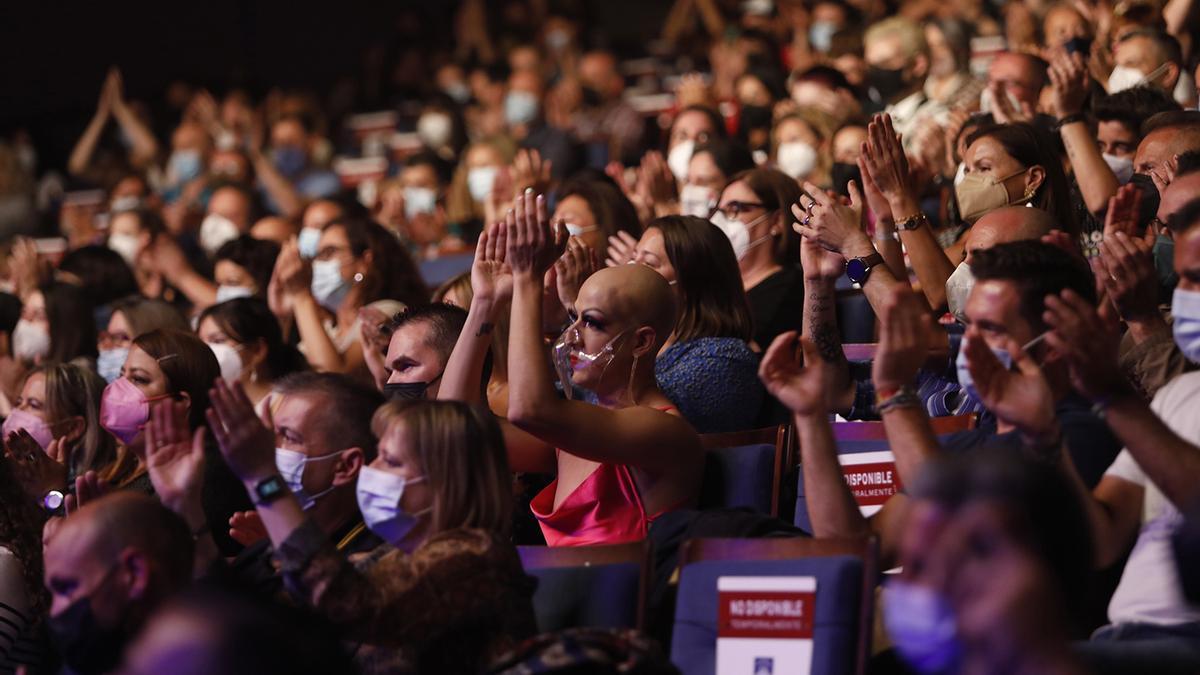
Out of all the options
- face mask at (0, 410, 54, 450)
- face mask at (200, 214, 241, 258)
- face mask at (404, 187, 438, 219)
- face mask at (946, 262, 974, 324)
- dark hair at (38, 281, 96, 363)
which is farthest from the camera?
face mask at (404, 187, 438, 219)

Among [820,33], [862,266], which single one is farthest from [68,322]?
[820,33]

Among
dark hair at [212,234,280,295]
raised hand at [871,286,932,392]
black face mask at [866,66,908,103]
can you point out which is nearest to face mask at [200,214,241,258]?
dark hair at [212,234,280,295]

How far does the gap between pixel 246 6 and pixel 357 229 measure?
308 inches

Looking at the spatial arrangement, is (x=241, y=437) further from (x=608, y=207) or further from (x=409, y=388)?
(x=608, y=207)

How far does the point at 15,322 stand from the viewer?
20.4 ft

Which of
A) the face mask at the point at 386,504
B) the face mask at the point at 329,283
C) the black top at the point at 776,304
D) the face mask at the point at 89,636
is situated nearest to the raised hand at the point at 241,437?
the face mask at the point at 386,504

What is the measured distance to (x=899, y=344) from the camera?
297 centimetres

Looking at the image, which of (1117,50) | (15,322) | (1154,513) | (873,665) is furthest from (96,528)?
(1117,50)

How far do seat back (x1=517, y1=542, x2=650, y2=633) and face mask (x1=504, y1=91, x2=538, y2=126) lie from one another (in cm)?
696

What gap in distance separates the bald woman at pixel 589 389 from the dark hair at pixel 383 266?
1810 millimetres

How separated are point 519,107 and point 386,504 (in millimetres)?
7132

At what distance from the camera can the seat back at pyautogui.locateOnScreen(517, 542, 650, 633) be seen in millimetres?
3041

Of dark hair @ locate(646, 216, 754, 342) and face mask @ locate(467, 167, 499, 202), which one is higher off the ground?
face mask @ locate(467, 167, 499, 202)

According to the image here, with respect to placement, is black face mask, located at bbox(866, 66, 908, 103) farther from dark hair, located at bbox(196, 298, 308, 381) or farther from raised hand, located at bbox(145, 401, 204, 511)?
raised hand, located at bbox(145, 401, 204, 511)
